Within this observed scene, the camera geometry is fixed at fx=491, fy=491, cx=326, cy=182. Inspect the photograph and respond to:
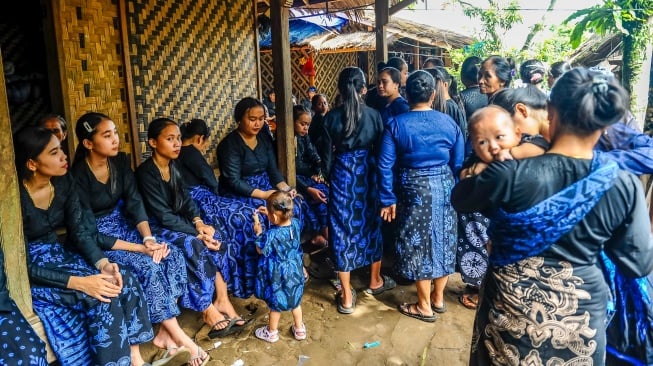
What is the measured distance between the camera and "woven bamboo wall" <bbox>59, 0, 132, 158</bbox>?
4.43 meters

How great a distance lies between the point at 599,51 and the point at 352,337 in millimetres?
8771

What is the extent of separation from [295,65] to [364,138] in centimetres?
875

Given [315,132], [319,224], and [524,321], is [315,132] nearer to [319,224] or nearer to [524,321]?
[319,224]

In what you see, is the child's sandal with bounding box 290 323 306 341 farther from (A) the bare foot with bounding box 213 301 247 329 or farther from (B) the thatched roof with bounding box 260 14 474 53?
(B) the thatched roof with bounding box 260 14 474 53

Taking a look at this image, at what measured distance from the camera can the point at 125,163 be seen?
3.74 metres

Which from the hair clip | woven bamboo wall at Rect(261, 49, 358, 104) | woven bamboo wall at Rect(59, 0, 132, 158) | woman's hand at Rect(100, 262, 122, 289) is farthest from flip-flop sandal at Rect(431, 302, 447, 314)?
woven bamboo wall at Rect(261, 49, 358, 104)

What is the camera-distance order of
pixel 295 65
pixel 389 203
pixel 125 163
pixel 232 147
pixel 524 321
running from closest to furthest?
pixel 524 321, pixel 125 163, pixel 389 203, pixel 232 147, pixel 295 65

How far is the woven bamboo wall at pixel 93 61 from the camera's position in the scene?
443cm

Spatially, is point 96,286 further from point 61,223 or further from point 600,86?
point 600,86

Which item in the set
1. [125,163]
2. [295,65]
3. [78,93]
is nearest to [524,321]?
[125,163]

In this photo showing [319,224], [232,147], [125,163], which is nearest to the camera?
[125,163]

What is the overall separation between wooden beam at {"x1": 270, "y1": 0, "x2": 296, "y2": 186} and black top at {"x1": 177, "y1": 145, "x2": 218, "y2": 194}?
28.3 inches

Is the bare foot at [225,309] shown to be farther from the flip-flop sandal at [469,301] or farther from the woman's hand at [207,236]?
the flip-flop sandal at [469,301]

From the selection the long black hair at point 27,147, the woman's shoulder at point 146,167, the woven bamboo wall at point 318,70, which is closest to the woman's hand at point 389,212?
the woman's shoulder at point 146,167
